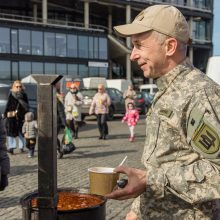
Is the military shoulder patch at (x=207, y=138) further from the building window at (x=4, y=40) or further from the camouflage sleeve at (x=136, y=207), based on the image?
the building window at (x=4, y=40)

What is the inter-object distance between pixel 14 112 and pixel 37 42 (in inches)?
1334

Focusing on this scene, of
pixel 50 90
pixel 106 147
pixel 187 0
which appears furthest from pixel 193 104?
pixel 187 0

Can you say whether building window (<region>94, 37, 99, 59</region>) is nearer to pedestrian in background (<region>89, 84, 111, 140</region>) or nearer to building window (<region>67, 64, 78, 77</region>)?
building window (<region>67, 64, 78, 77</region>)

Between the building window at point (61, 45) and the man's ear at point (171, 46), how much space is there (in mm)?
45143

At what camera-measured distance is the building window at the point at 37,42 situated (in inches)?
1764

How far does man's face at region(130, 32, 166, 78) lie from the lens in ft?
6.79

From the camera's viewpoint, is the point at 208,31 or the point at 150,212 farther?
the point at 208,31

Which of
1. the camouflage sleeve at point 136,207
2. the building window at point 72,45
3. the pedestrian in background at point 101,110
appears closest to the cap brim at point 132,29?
the camouflage sleeve at point 136,207

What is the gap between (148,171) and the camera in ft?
6.42

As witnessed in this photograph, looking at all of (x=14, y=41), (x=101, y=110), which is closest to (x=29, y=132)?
(x=101, y=110)

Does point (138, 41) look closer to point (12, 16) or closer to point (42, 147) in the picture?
point (42, 147)

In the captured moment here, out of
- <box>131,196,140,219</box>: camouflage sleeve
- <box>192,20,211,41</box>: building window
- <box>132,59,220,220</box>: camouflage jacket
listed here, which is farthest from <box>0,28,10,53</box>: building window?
<box>132,59,220,220</box>: camouflage jacket

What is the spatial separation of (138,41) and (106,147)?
1142 centimetres

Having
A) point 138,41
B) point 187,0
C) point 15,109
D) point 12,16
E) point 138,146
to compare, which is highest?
point 187,0
